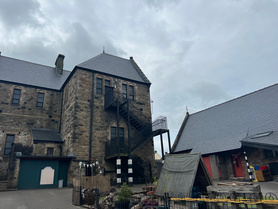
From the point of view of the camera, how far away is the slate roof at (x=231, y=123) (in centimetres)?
1881

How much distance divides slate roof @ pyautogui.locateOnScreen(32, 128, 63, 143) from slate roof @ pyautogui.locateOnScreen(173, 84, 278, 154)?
14.2 meters

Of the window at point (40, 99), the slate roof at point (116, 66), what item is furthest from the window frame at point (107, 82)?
the window at point (40, 99)

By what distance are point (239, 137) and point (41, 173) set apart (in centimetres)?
1748

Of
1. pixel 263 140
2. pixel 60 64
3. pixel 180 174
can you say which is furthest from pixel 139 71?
pixel 180 174

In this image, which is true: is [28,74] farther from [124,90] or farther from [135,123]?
[135,123]

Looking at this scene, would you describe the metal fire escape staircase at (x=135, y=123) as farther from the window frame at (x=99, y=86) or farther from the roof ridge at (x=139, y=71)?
the roof ridge at (x=139, y=71)

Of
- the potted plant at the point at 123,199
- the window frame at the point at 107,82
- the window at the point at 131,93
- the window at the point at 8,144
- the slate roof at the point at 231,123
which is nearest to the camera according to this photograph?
the potted plant at the point at 123,199

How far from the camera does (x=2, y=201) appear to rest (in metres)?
10.4

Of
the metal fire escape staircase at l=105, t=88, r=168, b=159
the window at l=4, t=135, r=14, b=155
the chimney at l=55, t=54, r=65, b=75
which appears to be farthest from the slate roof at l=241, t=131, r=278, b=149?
the chimney at l=55, t=54, r=65, b=75

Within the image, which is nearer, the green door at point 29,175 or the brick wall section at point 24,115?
the green door at point 29,175

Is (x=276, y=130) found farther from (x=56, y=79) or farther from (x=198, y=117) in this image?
(x=56, y=79)

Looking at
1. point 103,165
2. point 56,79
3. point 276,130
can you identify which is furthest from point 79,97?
point 276,130

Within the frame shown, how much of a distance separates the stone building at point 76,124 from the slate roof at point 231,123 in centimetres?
652

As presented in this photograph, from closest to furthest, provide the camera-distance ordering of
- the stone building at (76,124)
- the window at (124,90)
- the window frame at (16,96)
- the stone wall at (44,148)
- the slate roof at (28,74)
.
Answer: the stone building at (76,124), the stone wall at (44,148), the window frame at (16,96), the window at (124,90), the slate roof at (28,74)
